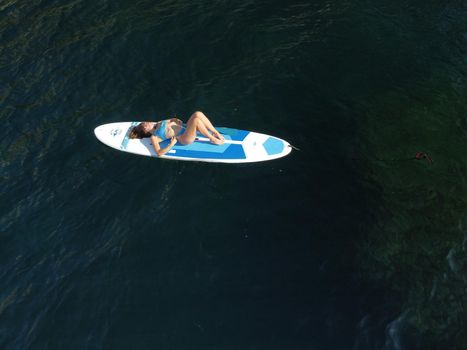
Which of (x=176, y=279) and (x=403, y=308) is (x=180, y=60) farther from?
(x=403, y=308)

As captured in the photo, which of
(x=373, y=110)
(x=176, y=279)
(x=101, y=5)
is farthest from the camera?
(x=101, y=5)

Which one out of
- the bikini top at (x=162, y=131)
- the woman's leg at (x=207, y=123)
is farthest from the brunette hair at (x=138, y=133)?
the woman's leg at (x=207, y=123)

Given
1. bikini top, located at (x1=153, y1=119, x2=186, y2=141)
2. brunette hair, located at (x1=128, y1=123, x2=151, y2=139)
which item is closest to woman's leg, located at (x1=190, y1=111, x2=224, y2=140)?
bikini top, located at (x1=153, y1=119, x2=186, y2=141)

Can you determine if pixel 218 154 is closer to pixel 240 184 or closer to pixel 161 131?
pixel 240 184

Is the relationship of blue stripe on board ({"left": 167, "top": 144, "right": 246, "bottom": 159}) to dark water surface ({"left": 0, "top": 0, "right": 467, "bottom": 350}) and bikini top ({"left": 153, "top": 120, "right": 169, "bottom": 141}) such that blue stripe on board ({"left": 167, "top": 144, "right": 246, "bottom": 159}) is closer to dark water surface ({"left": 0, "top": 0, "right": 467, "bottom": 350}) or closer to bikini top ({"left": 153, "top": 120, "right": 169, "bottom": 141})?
dark water surface ({"left": 0, "top": 0, "right": 467, "bottom": 350})

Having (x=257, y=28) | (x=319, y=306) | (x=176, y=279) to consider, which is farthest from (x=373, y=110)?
(x=176, y=279)

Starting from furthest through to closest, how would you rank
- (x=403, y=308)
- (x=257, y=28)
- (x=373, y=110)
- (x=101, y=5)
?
(x=101, y=5) < (x=257, y=28) < (x=373, y=110) < (x=403, y=308)

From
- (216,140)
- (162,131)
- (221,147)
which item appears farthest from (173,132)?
(221,147)

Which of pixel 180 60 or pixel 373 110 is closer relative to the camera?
pixel 373 110
